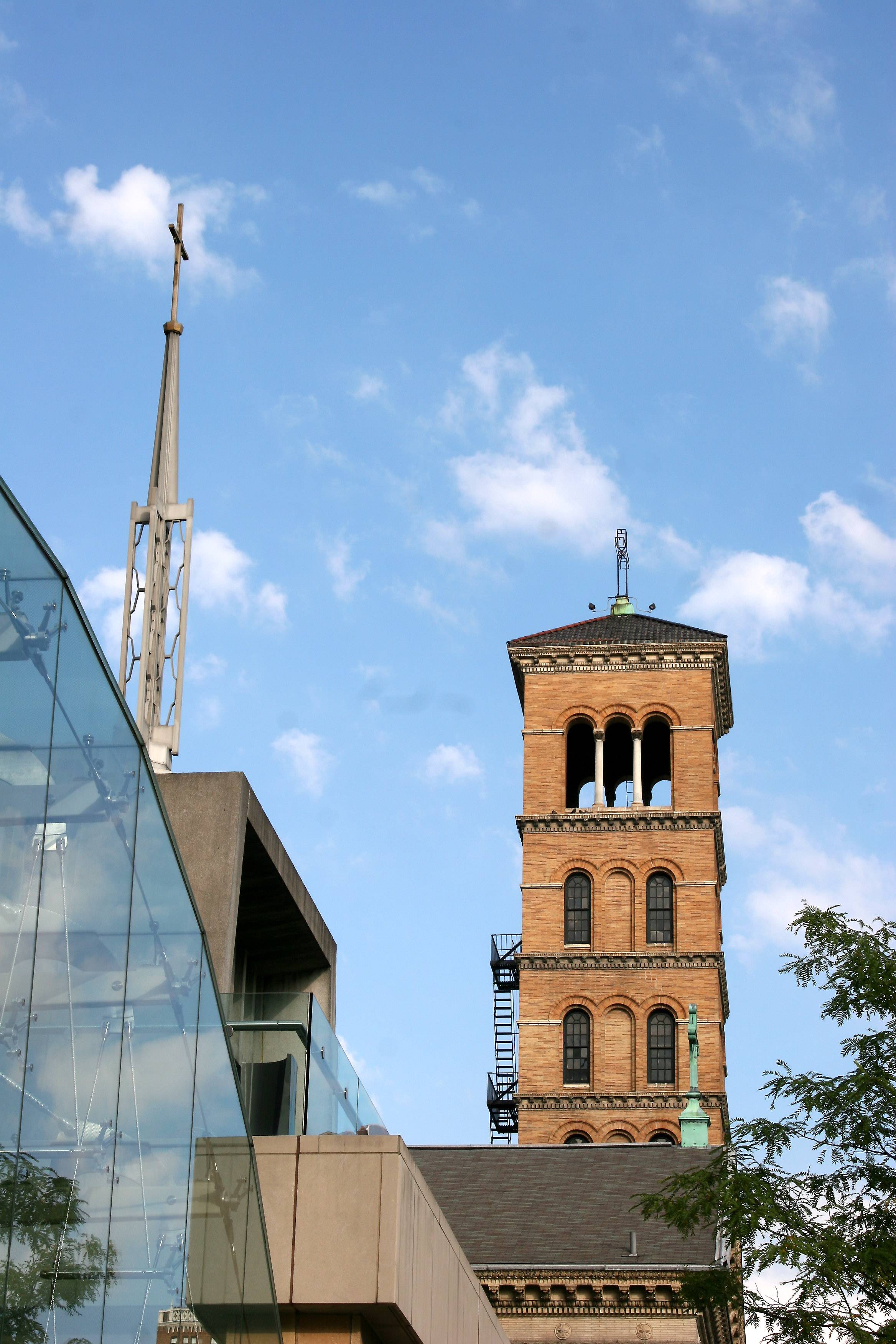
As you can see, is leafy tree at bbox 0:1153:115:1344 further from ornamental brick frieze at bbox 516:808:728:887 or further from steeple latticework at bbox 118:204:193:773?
ornamental brick frieze at bbox 516:808:728:887

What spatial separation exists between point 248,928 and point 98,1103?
1052 centimetres

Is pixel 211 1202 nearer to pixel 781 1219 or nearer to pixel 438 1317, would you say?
pixel 438 1317

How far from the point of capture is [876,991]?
20094 mm

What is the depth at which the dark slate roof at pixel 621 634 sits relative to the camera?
59.9m

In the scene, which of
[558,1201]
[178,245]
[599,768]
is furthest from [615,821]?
[178,245]

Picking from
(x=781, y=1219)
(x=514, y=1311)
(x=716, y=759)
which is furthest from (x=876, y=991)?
(x=716, y=759)

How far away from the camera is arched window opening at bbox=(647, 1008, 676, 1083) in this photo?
5472cm

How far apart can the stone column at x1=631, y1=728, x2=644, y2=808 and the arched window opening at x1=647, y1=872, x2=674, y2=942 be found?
8.15 ft

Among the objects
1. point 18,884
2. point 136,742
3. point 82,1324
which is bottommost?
point 82,1324

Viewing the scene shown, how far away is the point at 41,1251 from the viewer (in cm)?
670

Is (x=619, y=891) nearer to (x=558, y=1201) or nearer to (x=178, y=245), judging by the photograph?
(x=558, y=1201)

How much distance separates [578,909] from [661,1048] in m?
5.03

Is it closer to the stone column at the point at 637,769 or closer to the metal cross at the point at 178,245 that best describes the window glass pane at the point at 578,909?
the stone column at the point at 637,769

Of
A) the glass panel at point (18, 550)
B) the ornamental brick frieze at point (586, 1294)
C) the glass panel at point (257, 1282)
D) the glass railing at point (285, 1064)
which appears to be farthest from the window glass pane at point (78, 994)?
the ornamental brick frieze at point (586, 1294)
